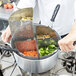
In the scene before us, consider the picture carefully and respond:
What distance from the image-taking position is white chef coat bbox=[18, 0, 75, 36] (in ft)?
3.50

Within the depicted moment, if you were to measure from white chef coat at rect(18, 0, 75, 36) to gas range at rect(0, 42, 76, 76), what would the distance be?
13.2 inches

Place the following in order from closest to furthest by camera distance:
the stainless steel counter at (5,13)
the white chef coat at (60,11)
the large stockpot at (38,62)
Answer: the large stockpot at (38,62)
the white chef coat at (60,11)
the stainless steel counter at (5,13)

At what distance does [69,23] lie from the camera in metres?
1.19

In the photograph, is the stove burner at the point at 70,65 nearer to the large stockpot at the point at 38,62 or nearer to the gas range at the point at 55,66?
the gas range at the point at 55,66

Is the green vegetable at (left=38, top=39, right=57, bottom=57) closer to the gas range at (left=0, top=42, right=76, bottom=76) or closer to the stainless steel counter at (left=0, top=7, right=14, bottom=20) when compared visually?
the gas range at (left=0, top=42, right=76, bottom=76)

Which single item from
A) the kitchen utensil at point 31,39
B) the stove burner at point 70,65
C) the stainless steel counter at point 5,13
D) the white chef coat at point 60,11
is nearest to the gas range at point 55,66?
the stove burner at point 70,65

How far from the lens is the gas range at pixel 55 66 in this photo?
84 cm

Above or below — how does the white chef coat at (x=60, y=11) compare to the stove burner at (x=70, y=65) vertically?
above

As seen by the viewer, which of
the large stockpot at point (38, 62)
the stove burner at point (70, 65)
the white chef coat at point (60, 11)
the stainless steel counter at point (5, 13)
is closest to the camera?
the large stockpot at point (38, 62)

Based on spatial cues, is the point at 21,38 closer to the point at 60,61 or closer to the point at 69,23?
the point at 60,61

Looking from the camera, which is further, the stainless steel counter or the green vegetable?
the stainless steel counter

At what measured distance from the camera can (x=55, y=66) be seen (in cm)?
89

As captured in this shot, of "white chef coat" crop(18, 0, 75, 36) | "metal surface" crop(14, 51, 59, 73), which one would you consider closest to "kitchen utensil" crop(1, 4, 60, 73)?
"metal surface" crop(14, 51, 59, 73)

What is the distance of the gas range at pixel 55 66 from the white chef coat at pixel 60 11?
33cm
